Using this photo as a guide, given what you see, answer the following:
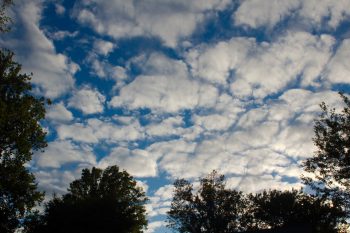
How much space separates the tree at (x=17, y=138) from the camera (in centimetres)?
2788

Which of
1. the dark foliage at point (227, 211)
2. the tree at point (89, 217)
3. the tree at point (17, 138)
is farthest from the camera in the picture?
the dark foliage at point (227, 211)

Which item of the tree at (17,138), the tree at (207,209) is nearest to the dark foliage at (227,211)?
the tree at (207,209)

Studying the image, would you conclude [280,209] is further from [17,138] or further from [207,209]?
[17,138]

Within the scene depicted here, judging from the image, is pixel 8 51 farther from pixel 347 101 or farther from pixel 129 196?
pixel 129 196

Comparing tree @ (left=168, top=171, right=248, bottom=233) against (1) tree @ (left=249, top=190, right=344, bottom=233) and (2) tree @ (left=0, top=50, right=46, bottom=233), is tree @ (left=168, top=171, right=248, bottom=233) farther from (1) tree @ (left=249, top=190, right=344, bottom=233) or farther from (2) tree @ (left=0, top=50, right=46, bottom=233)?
(2) tree @ (left=0, top=50, right=46, bottom=233)

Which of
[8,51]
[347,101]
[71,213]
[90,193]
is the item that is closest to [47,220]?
[71,213]

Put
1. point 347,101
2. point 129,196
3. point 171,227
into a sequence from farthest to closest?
point 171,227
point 129,196
point 347,101

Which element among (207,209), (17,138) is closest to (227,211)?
(207,209)

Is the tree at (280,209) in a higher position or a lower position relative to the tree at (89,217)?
higher

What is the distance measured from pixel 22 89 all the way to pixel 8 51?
3518 millimetres

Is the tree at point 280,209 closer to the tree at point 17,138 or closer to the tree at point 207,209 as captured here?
the tree at point 207,209

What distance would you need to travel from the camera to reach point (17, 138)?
28.5m

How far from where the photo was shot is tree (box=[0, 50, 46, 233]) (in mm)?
27875

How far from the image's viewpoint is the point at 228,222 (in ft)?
247
